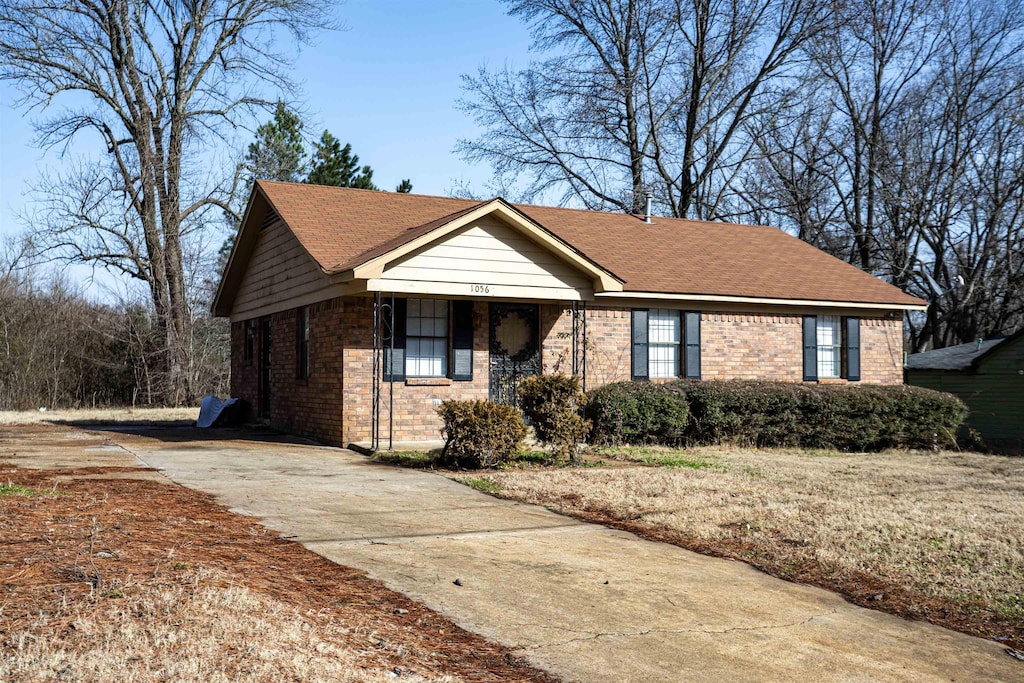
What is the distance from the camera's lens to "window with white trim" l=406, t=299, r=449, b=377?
16.3 metres

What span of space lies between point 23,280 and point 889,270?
31.4 m

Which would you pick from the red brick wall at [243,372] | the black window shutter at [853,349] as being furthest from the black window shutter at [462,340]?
the black window shutter at [853,349]

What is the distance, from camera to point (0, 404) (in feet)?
89.0

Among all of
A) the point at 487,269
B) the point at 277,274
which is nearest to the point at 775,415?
the point at 487,269

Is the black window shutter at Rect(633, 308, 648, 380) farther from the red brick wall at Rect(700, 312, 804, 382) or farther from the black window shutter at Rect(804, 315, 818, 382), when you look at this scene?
the black window shutter at Rect(804, 315, 818, 382)

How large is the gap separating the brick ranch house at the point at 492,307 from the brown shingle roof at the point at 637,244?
0.07 meters

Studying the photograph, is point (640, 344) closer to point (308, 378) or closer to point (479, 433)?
point (308, 378)

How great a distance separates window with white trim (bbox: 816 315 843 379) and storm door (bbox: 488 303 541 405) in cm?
771

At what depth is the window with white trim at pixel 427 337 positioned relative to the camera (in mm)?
16312

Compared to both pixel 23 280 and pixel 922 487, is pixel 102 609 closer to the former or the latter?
pixel 922 487

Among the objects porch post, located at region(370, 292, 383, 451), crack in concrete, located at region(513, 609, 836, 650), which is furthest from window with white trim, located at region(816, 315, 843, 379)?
crack in concrete, located at region(513, 609, 836, 650)

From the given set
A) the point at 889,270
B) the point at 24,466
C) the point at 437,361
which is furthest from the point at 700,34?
the point at 24,466

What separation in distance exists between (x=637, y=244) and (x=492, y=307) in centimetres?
611

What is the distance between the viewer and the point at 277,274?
19.0 meters
